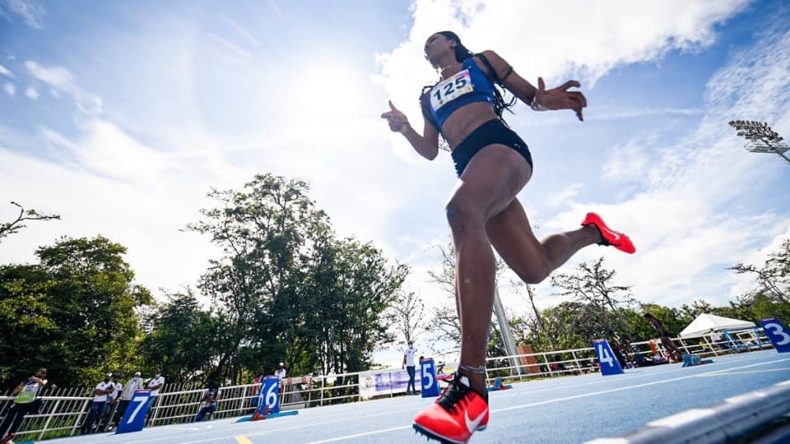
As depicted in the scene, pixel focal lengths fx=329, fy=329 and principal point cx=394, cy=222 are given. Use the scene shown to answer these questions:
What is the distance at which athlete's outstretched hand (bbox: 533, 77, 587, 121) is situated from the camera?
71.6 inches

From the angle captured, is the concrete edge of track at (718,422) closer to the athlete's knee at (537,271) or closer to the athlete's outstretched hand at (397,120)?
the athlete's knee at (537,271)

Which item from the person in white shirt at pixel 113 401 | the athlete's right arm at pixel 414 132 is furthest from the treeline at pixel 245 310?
the athlete's right arm at pixel 414 132

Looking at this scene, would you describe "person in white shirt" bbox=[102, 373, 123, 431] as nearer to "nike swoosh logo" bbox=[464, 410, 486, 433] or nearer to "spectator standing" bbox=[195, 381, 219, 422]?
"spectator standing" bbox=[195, 381, 219, 422]

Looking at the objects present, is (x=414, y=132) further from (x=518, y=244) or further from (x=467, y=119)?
(x=518, y=244)

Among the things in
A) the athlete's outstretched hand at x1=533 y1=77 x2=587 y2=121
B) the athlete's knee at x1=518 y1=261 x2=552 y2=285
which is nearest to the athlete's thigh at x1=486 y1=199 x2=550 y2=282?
the athlete's knee at x1=518 y1=261 x2=552 y2=285

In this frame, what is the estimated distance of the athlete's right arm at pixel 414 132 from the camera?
2330mm

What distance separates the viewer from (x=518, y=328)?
100ft

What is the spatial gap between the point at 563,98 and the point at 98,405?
1485cm

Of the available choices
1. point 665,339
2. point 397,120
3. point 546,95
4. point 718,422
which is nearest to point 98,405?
point 397,120

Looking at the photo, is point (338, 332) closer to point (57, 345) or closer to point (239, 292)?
point (239, 292)

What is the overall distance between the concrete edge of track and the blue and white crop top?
160 cm

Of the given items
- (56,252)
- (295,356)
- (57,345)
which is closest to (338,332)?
(295,356)

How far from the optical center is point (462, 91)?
1.92 metres

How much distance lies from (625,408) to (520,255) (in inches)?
55.0
